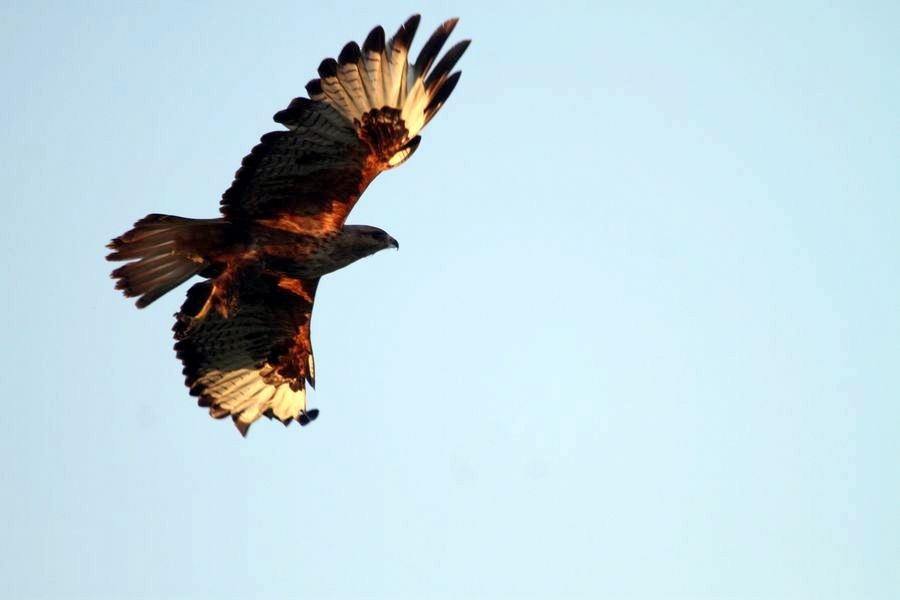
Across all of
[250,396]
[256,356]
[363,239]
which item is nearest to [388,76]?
[363,239]

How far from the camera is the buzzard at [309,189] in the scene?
1028 cm

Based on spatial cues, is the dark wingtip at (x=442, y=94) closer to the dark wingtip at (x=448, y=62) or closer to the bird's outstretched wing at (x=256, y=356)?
the dark wingtip at (x=448, y=62)

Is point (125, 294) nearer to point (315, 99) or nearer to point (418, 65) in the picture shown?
point (315, 99)

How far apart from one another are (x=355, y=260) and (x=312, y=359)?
1.59 meters

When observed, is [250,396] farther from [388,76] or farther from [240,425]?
[388,76]

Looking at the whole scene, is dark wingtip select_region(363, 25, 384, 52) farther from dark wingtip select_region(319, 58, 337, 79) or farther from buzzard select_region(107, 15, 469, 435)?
dark wingtip select_region(319, 58, 337, 79)

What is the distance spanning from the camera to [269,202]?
10.5 metres

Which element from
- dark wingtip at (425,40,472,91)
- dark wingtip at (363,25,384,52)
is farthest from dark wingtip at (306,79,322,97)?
dark wingtip at (425,40,472,91)

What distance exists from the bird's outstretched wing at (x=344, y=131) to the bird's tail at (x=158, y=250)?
29cm

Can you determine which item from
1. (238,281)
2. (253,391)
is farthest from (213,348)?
(238,281)

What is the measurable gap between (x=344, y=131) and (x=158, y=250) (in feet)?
5.58

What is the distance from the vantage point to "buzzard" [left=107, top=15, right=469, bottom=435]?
1028 centimetres

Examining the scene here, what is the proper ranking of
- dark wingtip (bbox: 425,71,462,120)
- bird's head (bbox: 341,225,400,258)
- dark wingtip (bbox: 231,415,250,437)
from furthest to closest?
1. dark wingtip (bbox: 231,415,250,437)
2. bird's head (bbox: 341,225,400,258)
3. dark wingtip (bbox: 425,71,462,120)

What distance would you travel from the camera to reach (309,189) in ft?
34.5
